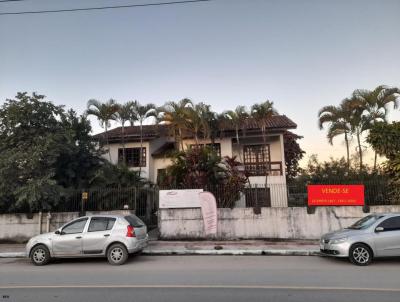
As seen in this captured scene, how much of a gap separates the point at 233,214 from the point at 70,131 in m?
8.58

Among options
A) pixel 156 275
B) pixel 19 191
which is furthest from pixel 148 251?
pixel 19 191

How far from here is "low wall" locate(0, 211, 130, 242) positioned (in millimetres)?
15016

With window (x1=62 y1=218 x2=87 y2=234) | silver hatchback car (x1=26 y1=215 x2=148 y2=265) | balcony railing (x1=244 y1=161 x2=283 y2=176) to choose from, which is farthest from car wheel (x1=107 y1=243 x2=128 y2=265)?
balcony railing (x1=244 y1=161 x2=283 y2=176)

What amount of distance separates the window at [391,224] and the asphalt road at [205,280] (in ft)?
3.30

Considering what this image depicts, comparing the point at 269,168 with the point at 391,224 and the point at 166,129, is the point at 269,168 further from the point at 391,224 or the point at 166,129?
the point at 391,224

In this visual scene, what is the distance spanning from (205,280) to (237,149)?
53.3 ft

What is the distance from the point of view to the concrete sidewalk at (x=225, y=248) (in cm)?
1173

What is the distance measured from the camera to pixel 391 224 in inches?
376

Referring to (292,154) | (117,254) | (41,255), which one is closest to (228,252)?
(117,254)

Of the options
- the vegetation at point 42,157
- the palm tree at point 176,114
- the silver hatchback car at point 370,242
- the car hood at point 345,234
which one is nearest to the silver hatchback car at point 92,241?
the vegetation at point 42,157

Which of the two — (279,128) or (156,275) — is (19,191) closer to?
(156,275)

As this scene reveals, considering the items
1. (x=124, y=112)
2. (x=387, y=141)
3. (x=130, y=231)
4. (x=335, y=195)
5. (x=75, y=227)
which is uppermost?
(x=124, y=112)

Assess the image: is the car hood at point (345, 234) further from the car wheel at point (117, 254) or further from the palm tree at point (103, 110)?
the palm tree at point (103, 110)

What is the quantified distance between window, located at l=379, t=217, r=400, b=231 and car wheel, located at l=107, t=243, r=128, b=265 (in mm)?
7673
